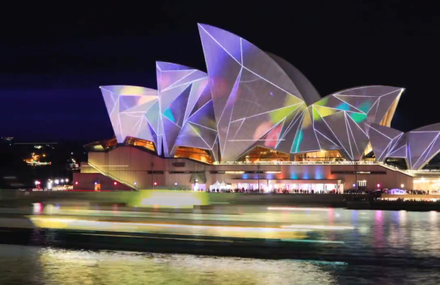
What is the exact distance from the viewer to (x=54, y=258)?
58.3 ft

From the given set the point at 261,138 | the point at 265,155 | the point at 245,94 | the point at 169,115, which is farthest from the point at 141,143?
the point at 245,94

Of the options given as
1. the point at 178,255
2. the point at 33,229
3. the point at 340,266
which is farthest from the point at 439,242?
the point at 33,229

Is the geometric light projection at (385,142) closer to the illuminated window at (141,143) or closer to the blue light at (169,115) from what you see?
the blue light at (169,115)

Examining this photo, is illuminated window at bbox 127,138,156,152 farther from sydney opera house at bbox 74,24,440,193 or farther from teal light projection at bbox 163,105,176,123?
teal light projection at bbox 163,105,176,123

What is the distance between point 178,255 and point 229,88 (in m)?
41.2

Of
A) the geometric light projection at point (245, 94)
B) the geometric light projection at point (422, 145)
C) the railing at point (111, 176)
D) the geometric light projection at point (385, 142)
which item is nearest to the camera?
the geometric light projection at point (245, 94)

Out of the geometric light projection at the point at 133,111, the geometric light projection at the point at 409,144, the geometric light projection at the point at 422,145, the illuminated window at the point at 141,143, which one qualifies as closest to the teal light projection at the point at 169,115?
the geometric light projection at the point at 133,111

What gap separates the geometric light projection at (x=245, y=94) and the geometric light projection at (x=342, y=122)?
2.09 m

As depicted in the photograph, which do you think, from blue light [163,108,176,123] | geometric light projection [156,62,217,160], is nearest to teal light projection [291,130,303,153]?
geometric light projection [156,62,217,160]

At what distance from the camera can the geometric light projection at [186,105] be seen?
62.2 meters

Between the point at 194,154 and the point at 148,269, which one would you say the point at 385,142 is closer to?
the point at 194,154

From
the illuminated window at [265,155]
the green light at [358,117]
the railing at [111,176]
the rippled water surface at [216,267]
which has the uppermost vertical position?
the green light at [358,117]

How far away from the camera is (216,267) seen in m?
16.1

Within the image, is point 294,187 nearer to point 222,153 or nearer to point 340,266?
point 222,153
